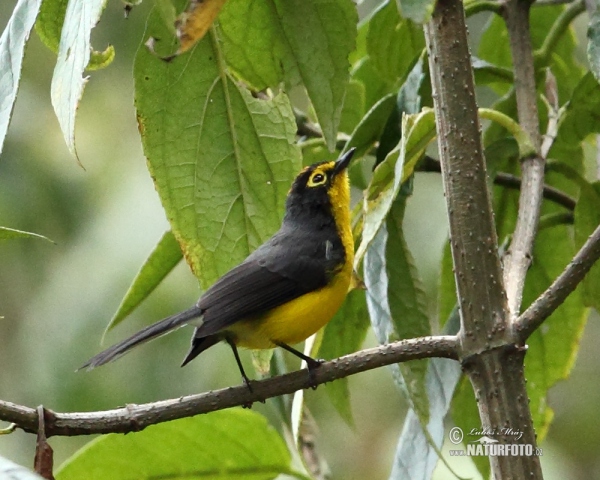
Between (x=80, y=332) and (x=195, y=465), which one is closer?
(x=195, y=465)

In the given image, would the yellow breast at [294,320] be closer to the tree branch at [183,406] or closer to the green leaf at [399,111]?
the green leaf at [399,111]

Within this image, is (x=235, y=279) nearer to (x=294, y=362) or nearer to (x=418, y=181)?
(x=294, y=362)

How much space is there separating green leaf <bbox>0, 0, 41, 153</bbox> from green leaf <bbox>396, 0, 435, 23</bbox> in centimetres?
71

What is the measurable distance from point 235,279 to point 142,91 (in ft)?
2.30

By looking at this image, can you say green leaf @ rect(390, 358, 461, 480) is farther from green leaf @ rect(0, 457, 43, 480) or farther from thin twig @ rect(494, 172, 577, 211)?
green leaf @ rect(0, 457, 43, 480)

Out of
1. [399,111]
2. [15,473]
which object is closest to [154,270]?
[399,111]

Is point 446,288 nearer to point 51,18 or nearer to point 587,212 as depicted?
point 587,212

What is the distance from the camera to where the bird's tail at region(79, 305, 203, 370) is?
7.94 feet

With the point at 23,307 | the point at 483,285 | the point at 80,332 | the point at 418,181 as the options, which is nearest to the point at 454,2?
the point at 483,285

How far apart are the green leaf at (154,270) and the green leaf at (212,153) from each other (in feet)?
0.69

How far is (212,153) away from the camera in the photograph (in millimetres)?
2324

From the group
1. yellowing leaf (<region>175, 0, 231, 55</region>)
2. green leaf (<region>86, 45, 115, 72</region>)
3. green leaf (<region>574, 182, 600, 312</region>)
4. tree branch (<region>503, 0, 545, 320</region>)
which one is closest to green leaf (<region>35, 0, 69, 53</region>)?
green leaf (<region>86, 45, 115, 72</region>)

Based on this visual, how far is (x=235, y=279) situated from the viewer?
2.69 meters

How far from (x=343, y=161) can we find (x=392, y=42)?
1.43 ft
